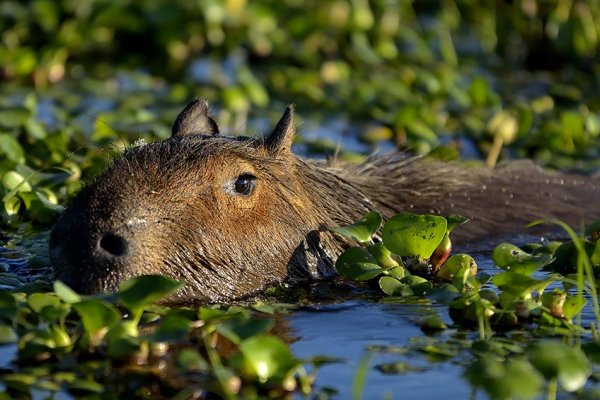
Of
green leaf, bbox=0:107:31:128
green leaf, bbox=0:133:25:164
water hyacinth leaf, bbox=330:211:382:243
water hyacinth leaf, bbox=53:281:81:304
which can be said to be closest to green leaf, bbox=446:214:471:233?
water hyacinth leaf, bbox=330:211:382:243

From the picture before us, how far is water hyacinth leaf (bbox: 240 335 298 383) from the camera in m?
4.68

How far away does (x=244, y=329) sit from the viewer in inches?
192

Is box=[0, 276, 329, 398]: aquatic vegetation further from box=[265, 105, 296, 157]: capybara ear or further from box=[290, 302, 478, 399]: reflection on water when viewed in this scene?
box=[265, 105, 296, 157]: capybara ear

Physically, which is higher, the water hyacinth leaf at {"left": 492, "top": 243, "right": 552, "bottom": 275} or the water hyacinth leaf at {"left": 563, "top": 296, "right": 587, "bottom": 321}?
the water hyacinth leaf at {"left": 492, "top": 243, "right": 552, "bottom": 275}

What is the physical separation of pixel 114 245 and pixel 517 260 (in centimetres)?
197

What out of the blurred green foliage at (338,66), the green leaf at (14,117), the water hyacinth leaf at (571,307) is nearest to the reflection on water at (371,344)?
the water hyacinth leaf at (571,307)

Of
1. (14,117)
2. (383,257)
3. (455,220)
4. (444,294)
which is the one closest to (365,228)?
(383,257)

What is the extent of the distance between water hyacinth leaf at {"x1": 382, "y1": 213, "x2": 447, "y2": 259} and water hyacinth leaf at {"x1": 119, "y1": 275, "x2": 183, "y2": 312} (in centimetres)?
159

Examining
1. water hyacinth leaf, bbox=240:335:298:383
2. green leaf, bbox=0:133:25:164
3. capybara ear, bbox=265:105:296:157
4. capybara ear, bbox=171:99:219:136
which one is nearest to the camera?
water hyacinth leaf, bbox=240:335:298:383

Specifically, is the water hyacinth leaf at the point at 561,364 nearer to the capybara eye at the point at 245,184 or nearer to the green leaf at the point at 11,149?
the capybara eye at the point at 245,184

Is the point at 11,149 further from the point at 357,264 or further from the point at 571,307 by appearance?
the point at 571,307

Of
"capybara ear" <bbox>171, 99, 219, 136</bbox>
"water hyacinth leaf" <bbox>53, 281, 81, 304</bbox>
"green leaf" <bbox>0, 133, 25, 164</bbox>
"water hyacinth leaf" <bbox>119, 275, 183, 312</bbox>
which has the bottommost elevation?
"water hyacinth leaf" <bbox>119, 275, 183, 312</bbox>

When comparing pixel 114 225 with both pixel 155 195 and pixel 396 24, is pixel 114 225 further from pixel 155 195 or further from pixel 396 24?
pixel 396 24

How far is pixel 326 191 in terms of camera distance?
7164mm
